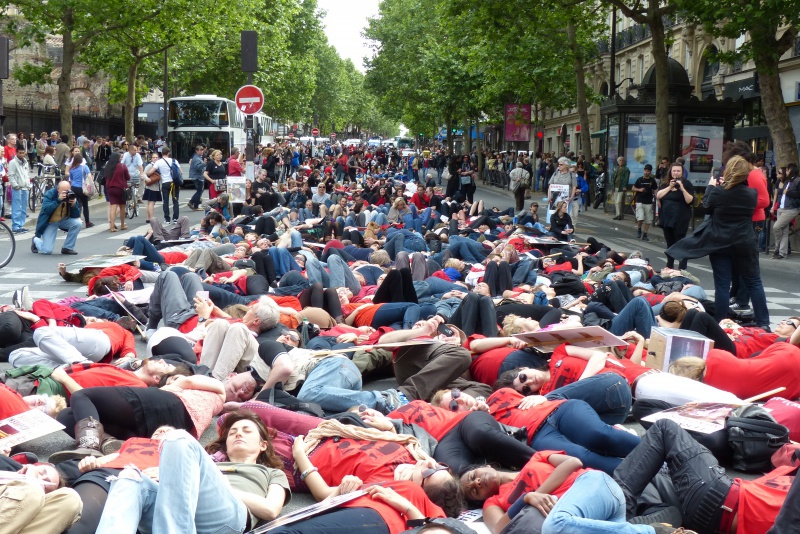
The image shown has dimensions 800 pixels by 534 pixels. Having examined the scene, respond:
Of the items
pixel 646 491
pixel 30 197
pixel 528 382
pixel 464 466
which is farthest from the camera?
pixel 30 197

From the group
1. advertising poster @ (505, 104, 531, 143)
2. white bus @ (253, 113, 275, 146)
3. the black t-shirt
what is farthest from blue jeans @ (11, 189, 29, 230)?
white bus @ (253, 113, 275, 146)

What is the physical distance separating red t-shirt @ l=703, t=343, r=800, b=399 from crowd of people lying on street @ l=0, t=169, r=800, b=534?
1 centimetres

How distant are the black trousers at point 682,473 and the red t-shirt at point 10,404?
3678mm

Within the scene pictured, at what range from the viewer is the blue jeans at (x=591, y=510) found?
4207 mm

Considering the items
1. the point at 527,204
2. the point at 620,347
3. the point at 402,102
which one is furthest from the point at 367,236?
the point at 402,102

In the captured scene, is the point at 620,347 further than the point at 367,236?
No

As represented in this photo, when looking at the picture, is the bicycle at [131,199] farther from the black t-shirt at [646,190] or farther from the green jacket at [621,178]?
the green jacket at [621,178]

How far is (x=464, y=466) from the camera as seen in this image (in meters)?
5.68

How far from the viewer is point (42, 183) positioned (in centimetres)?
2484

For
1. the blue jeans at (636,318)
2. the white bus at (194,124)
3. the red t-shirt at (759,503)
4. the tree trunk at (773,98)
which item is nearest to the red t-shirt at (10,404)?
the red t-shirt at (759,503)

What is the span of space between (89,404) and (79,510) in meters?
1.83

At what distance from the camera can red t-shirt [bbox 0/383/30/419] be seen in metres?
5.90

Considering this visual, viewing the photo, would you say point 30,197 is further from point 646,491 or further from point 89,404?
point 646,491

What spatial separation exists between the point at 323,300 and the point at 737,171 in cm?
472
